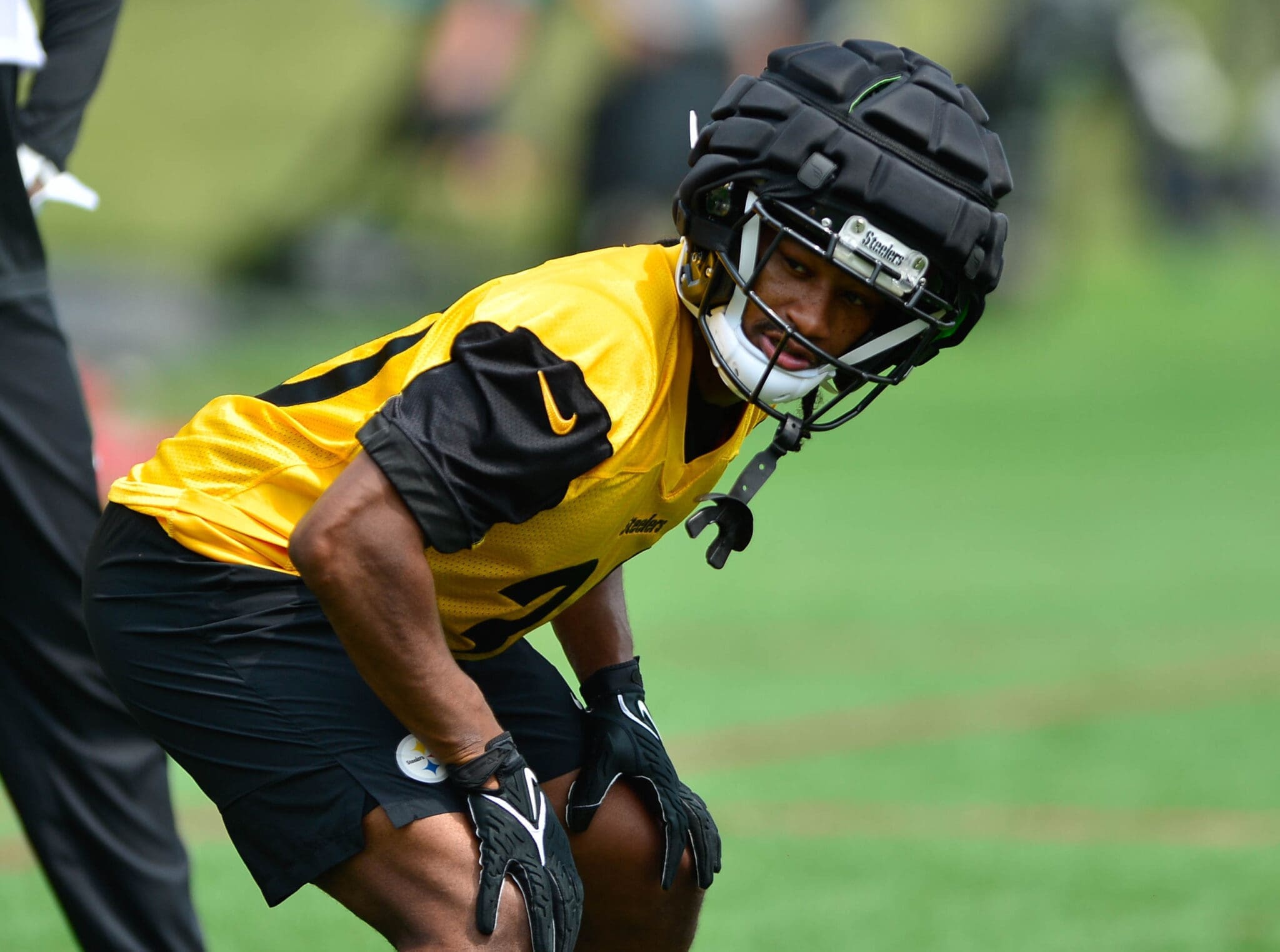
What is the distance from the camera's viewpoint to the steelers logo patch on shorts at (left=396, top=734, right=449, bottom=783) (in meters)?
2.81

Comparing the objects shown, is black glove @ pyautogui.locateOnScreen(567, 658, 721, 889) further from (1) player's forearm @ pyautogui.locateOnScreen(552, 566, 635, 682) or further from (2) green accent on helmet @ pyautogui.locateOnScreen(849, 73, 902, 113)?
(2) green accent on helmet @ pyautogui.locateOnScreen(849, 73, 902, 113)

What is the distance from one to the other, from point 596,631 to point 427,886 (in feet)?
3.06

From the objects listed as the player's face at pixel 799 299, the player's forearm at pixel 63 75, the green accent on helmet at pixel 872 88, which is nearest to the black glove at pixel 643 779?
the player's face at pixel 799 299

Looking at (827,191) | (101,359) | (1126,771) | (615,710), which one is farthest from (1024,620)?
(101,359)

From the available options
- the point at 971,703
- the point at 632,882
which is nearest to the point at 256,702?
the point at 632,882

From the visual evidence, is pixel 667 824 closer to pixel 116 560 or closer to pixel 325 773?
pixel 325 773

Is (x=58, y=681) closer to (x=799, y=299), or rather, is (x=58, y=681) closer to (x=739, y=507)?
(x=739, y=507)

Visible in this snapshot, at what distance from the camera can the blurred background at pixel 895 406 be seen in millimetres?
5465

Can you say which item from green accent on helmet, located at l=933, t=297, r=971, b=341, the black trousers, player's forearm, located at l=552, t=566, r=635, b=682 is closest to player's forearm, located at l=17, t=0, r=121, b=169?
the black trousers

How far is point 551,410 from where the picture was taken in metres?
2.60

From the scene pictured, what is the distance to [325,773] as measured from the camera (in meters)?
2.80

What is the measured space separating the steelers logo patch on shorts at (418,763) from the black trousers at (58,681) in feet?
3.79

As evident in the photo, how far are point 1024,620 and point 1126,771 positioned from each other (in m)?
2.71

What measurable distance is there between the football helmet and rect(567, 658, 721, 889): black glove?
1.79ft
